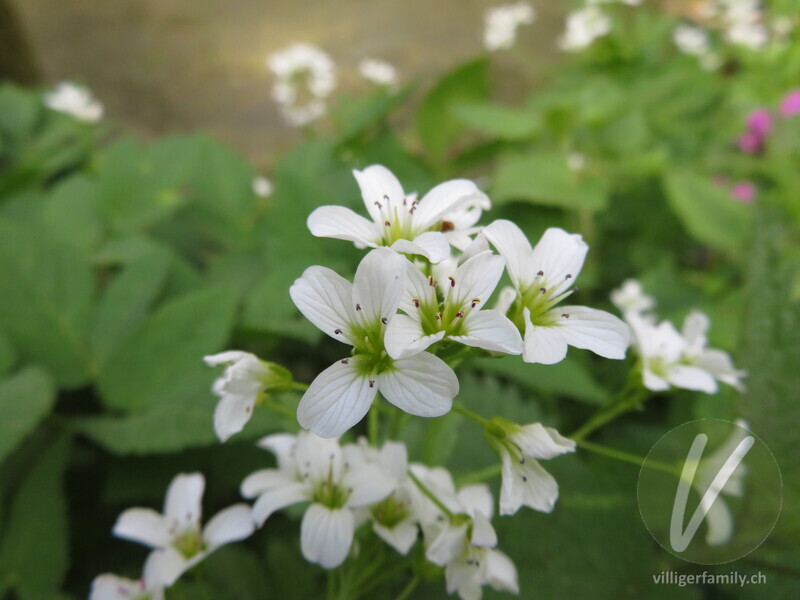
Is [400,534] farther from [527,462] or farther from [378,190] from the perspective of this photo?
[378,190]

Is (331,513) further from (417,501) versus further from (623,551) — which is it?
(623,551)

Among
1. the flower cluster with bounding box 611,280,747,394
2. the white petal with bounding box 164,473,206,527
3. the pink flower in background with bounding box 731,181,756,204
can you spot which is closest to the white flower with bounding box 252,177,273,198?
the white petal with bounding box 164,473,206,527

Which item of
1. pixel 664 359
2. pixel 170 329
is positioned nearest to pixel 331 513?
pixel 664 359

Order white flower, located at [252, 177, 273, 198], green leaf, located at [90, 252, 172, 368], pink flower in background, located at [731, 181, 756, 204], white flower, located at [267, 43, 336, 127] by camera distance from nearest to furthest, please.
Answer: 1. green leaf, located at [90, 252, 172, 368]
2. white flower, located at [252, 177, 273, 198]
3. pink flower in background, located at [731, 181, 756, 204]
4. white flower, located at [267, 43, 336, 127]

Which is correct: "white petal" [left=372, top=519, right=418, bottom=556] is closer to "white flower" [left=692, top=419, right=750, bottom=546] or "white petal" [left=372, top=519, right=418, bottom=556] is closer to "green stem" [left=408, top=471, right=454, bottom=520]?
"green stem" [left=408, top=471, right=454, bottom=520]

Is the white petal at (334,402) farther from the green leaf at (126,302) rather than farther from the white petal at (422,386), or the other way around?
the green leaf at (126,302)

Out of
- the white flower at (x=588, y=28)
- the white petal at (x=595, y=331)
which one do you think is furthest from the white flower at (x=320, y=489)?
the white flower at (x=588, y=28)

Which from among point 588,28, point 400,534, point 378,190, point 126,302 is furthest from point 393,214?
point 588,28
